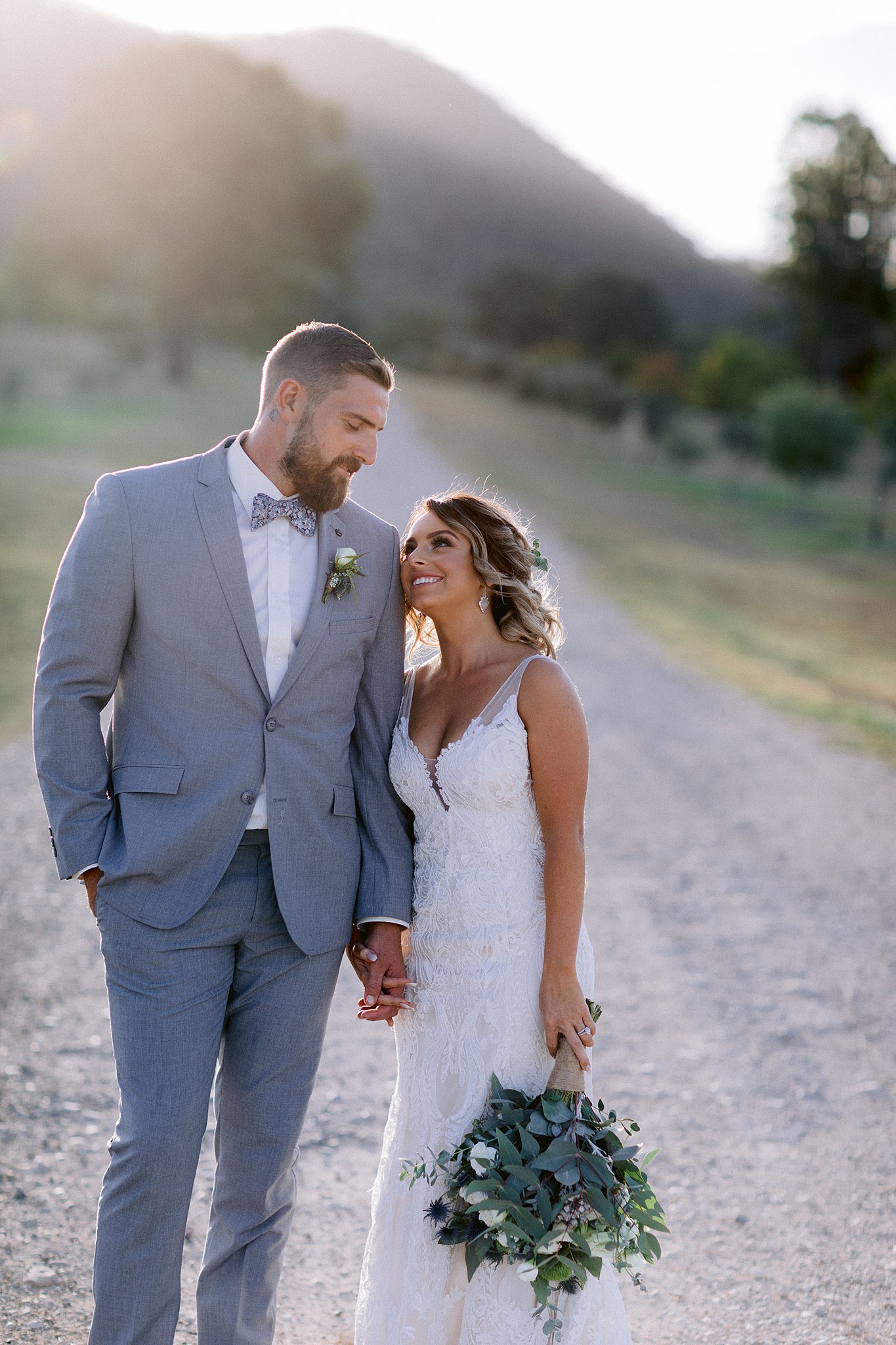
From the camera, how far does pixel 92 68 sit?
138 feet

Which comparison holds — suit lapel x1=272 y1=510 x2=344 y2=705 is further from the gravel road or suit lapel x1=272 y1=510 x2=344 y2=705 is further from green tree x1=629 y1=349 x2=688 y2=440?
green tree x1=629 y1=349 x2=688 y2=440

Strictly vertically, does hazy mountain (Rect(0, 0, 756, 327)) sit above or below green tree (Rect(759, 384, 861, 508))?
above

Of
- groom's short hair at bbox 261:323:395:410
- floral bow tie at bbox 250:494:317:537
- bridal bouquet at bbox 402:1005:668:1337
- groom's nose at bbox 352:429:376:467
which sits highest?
groom's short hair at bbox 261:323:395:410

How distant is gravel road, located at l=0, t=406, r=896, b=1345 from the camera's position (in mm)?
3473

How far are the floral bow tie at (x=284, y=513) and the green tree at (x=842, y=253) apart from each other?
6249 cm

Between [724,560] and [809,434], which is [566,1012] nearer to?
[724,560]

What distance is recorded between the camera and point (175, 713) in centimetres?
274

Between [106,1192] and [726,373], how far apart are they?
52672 mm

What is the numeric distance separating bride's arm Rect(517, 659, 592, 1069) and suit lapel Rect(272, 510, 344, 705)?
0.55 m

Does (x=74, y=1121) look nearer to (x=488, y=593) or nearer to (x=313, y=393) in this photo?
(x=488, y=593)

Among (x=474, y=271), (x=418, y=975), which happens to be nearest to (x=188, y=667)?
(x=418, y=975)

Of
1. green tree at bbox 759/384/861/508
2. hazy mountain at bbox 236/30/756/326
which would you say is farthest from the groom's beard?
hazy mountain at bbox 236/30/756/326

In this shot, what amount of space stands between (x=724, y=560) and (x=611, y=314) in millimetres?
73189

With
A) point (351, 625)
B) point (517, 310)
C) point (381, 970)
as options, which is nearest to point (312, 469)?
point (351, 625)
